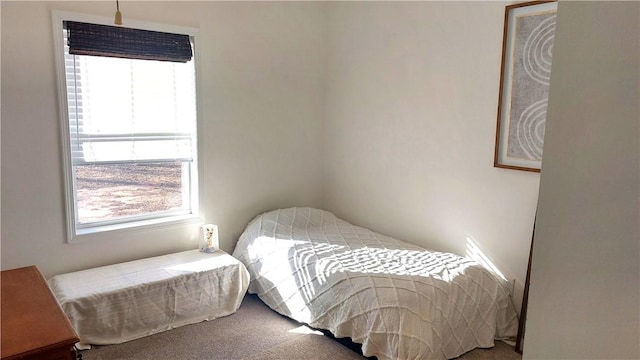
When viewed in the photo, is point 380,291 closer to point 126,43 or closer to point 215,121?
point 215,121

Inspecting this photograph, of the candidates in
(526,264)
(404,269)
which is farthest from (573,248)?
(526,264)

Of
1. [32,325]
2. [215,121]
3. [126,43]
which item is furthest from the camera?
[215,121]

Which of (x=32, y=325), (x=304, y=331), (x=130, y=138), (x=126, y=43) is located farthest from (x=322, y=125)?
(x=32, y=325)

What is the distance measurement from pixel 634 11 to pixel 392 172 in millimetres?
3078

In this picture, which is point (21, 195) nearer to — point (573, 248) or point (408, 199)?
point (408, 199)

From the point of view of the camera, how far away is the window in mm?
2912

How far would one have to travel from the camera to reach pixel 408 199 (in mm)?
3518

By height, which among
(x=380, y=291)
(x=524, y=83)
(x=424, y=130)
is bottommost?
(x=380, y=291)

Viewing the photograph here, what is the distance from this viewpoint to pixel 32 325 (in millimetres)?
1410

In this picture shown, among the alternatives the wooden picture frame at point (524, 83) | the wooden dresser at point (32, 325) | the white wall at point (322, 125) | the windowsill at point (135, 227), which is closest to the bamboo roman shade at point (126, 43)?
the white wall at point (322, 125)

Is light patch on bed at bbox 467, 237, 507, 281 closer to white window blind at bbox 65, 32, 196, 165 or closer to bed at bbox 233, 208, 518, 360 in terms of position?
bed at bbox 233, 208, 518, 360

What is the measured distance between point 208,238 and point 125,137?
933mm

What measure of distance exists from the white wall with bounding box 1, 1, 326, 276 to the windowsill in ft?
0.15

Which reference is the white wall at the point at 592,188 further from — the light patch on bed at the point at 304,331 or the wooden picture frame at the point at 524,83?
the light patch on bed at the point at 304,331
